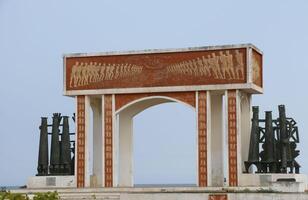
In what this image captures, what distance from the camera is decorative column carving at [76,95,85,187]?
132 ft

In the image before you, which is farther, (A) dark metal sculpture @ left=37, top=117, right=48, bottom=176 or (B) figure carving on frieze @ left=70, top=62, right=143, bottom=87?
(A) dark metal sculpture @ left=37, top=117, right=48, bottom=176

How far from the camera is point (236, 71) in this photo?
38.2 m

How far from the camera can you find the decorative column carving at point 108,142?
39.8m

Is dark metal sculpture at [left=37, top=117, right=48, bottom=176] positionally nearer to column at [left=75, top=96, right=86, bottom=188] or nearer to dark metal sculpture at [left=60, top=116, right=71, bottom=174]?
dark metal sculpture at [left=60, top=116, right=71, bottom=174]

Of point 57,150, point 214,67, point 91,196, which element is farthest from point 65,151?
point 214,67

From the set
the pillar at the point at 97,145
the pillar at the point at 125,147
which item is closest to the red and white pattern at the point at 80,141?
the pillar at the point at 97,145

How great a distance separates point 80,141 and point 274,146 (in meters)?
8.43

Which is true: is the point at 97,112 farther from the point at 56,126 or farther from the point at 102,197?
the point at 102,197

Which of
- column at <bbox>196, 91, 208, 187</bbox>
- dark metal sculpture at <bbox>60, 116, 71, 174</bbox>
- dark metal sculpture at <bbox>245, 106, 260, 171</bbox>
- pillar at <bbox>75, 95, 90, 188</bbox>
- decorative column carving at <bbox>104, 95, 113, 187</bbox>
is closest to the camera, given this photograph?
dark metal sculpture at <bbox>245, 106, 260, 171</bbox>

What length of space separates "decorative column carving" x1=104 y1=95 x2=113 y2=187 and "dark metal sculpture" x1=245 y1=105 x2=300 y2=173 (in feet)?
19.2

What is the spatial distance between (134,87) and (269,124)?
19.4 feet

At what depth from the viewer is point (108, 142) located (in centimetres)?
4003

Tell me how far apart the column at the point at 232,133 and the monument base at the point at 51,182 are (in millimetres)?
7006

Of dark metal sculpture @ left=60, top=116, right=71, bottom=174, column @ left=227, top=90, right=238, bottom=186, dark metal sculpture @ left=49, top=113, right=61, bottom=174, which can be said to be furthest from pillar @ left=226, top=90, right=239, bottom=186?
dark metal sculpture @ left=49, top=113, right=61, bottom=174
